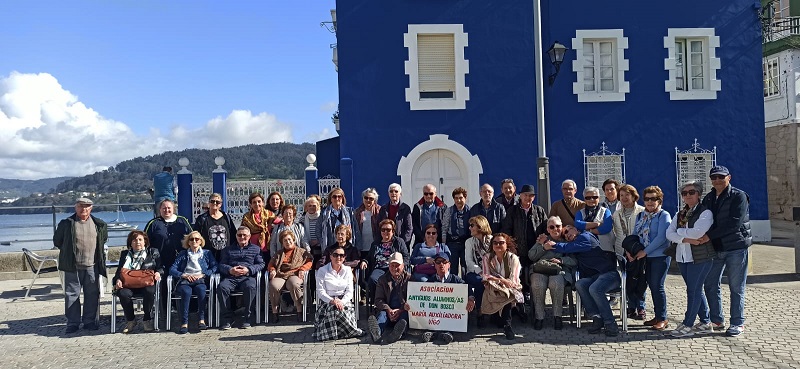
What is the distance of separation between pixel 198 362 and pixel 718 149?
39.0 feet

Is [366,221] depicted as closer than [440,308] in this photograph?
No

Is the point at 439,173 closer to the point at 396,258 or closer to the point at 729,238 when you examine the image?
the point at 396,258

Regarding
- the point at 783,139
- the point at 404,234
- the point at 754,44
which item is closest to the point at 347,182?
the point at 404,234

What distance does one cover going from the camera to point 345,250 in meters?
7.69

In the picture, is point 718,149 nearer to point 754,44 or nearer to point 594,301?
point 754,44

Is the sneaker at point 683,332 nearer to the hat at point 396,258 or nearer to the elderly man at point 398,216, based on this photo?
the hat at point 396,258

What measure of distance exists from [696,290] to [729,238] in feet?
2.21

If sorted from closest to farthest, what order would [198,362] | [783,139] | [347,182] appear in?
[198,362] → [347,182] → [783,139]

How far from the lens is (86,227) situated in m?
7.73

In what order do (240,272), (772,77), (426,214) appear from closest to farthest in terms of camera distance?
(240,272), (426,214), (772,77)

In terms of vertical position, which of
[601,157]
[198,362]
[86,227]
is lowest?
[198,362]

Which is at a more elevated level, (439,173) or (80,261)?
(439,173)

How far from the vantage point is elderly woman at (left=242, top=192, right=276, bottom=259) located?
7.97 m

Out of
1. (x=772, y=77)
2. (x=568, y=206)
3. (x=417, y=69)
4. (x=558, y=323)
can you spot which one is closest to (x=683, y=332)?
(x=558, y=323)
